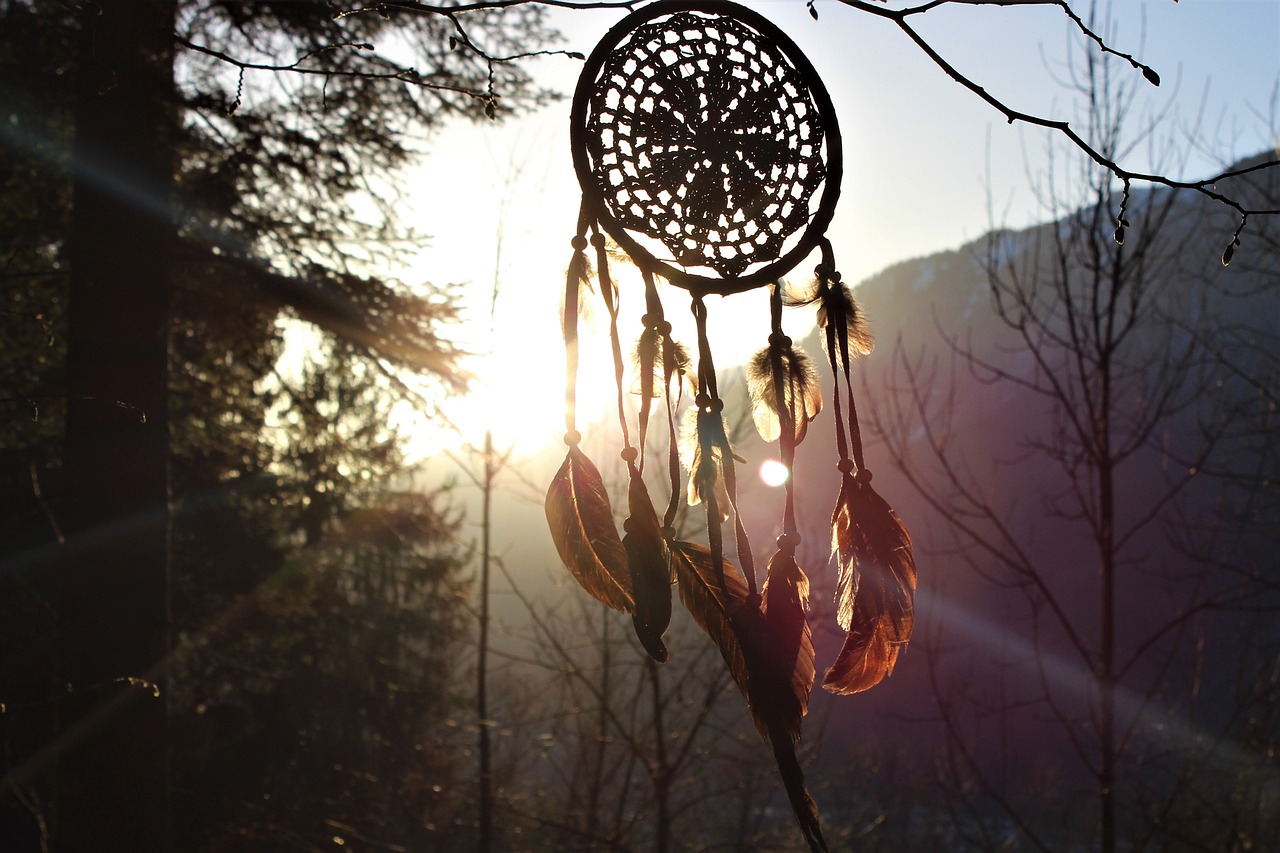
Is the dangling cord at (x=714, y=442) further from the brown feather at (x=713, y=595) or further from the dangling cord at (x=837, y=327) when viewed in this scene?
the dangling cord at (x=837, y=327)

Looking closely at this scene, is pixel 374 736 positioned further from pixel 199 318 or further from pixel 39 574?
pixel 199 318

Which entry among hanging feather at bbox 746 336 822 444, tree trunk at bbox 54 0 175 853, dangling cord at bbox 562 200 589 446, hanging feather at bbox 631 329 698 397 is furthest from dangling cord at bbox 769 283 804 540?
tree trunk at bbox 54 0 175 853

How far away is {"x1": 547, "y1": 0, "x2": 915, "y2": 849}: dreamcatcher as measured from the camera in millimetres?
930

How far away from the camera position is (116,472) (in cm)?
316

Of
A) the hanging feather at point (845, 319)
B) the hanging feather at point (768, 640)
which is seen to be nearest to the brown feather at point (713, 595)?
the hanging feather at point (768, 640)

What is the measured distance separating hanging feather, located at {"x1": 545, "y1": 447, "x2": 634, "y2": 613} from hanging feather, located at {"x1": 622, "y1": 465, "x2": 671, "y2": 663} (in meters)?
0.04

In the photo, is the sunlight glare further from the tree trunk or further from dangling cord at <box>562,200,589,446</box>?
the tree trunk

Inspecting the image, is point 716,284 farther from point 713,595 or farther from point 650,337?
point 713,595

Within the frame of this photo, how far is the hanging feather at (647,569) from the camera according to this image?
0.85m

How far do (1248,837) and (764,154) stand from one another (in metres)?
6.43

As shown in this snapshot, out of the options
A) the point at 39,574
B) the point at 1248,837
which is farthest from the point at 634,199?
the point at 1248,837

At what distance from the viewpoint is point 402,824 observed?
1145 cm

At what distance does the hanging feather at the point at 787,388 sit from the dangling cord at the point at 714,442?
11 cm

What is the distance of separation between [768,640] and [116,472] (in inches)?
121
